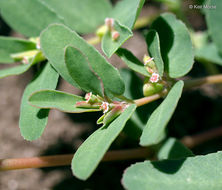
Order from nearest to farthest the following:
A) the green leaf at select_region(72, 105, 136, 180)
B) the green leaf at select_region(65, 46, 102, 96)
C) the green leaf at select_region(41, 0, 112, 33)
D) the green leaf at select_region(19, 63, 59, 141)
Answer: the green leaf at select_region(72, 105, 136, 180), the green leaf at select_region(65, 46, 102, 96), the green leaf at select_region(19, 63, 59, 141), the green leaf at select_region(41, 0, 112, 33)

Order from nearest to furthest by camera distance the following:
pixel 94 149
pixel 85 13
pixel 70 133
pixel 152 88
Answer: pixel 94 149, pixel 152 88, pixel 85 13, pixel 70 133

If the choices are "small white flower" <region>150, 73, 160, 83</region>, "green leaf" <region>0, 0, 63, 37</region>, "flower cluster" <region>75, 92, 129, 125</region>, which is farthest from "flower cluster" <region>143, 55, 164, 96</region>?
"green leaf" <region>0, 0, 63, 37</region>

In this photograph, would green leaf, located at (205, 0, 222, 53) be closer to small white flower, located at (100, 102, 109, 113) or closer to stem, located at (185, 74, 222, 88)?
stem, located at (185, 74, 222, 88)

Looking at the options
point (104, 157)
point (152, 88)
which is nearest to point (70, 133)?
point (104, 157)

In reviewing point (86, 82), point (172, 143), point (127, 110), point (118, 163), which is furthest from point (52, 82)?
point (118, 163)

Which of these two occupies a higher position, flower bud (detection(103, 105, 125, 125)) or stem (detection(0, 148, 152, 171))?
flower bud (detection(103, 105, 125, 125))

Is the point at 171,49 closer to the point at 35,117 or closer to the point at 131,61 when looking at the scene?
the point at 131,61
